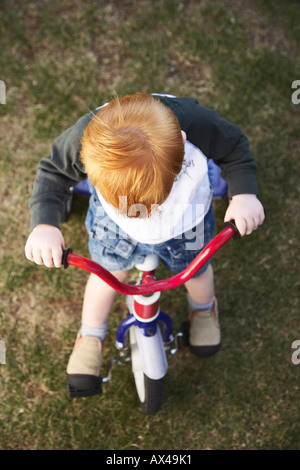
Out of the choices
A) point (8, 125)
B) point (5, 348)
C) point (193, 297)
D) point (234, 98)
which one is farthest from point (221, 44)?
point (5, 348)

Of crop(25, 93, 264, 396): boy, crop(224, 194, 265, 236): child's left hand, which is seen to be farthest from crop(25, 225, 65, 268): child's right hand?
crop(224, 194, 265, 236): child's left hand

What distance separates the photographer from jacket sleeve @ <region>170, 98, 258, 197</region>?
4.50 feet

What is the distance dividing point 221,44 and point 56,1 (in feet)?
2.71

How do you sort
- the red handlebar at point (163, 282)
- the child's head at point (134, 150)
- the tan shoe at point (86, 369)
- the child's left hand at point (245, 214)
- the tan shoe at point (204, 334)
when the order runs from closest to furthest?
the child's head at point (134, 150) → the red handlebar at point (163, 282) → the child's left hand at point (245, 214) → the tan shoe at point (86, 369) → the tan shoe at point (204, 334)

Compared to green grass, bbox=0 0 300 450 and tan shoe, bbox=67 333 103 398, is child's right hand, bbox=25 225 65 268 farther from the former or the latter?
green grass, bbox=0 0 300 450

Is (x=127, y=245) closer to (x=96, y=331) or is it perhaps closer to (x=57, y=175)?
(x=57, y=175)

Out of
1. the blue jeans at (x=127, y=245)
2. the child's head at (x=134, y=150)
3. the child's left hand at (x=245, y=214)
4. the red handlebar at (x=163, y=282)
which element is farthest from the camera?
the blue jeans at (x=127, y=245)

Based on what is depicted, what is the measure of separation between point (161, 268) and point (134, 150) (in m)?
1.02

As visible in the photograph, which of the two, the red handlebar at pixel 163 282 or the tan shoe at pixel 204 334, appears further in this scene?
the tan shoe at pixel 204 334

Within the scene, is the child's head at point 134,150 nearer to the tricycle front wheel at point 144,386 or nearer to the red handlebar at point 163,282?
the red handlebar at point 163,282

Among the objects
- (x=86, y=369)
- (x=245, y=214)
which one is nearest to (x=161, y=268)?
(x=86, y=369)

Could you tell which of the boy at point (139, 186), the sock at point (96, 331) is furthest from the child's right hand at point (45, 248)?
the sock at point (96, 331)

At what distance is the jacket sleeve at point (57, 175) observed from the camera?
4.43 ft

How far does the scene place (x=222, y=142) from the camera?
4.62ft
